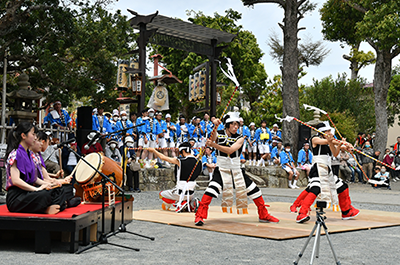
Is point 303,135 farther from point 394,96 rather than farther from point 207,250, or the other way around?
point 394,96

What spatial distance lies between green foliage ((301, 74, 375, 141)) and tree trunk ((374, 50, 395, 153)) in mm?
10325

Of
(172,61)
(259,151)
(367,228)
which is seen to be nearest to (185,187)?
(367,228)

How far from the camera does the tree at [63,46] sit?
537 inches

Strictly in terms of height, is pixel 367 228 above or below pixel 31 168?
below

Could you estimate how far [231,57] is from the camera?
31109 millimetres

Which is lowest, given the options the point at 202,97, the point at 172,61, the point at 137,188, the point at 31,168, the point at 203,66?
the point at 137,188

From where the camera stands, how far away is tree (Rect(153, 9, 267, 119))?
97.4 feet

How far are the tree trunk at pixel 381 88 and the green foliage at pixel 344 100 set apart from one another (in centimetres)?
1033

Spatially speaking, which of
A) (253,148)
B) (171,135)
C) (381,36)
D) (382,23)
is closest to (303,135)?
(253,148)

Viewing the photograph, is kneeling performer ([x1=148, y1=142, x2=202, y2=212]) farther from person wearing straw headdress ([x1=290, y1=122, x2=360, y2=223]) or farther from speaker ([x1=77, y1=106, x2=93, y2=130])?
speaker ([x1=77, y1=106, x2=93, y2=130])

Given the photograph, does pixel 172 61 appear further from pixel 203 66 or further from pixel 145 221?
pixel 145 221

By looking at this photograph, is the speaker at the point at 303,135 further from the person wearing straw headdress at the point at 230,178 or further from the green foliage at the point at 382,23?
the person wearing straw headdress at the point at 230,178

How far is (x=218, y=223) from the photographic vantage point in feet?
22.5

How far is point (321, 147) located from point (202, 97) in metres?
9.83
